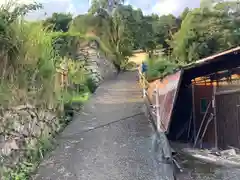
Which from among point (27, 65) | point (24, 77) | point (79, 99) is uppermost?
point (27, 65)

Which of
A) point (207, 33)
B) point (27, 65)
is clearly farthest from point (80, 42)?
point (27, 65)

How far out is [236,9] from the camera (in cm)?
2534

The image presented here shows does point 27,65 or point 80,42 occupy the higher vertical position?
point 80,42

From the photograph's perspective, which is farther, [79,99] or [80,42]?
A: [80,42]

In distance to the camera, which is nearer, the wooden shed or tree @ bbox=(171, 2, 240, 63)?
the wooden shed

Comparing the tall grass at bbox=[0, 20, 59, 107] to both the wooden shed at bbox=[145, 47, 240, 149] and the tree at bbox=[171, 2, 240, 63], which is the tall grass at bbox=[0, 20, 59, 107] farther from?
the tree at bbox=[171, 2, 240, 63]

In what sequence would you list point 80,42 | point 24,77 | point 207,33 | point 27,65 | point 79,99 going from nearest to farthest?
point 24,77
point 27,65
point 79,99
point 80,42
point 207,33

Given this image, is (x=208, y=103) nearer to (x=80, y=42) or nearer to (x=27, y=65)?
(x=27, y=65)

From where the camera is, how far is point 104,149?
7340 millimetres

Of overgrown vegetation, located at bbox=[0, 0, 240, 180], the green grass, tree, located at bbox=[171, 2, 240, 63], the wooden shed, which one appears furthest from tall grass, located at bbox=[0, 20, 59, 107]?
tree, located at bbox=[171, 2, 240, 63]

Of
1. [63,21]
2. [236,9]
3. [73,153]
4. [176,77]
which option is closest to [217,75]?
[176,77]

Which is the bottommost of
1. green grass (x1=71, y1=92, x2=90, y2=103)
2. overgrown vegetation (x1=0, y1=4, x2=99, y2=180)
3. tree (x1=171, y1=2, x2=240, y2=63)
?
green grass (x1=71, y1=92, x2=90, y2=103)

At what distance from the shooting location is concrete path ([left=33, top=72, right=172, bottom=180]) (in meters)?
6.01

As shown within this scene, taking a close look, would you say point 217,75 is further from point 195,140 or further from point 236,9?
point 236,9
